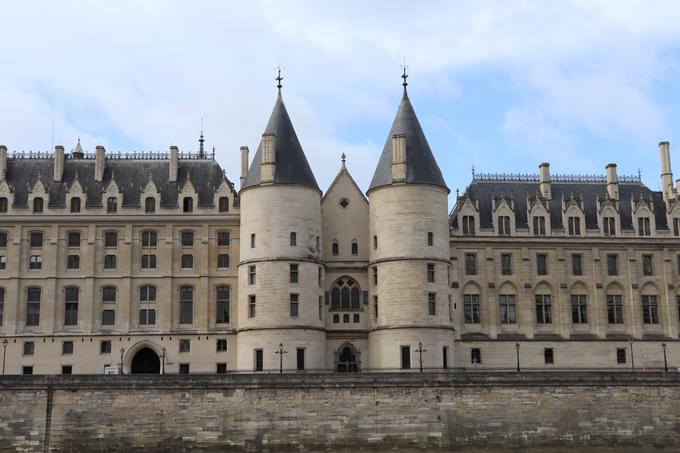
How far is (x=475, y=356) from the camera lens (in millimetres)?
69188

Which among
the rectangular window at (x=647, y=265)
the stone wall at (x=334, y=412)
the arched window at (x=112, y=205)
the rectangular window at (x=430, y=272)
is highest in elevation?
the arched window at (x=112, y=205)

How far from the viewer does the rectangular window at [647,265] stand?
72.4 meters

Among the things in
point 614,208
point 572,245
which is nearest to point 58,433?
point 572,245

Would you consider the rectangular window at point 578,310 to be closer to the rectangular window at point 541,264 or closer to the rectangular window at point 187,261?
the rectangular window at point 541,264

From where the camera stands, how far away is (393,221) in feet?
215

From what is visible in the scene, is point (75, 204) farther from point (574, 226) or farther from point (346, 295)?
point (574, 226)

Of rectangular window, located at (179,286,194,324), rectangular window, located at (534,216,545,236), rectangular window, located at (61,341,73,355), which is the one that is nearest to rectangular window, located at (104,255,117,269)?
rectangular window, located at (179,286,194,324)

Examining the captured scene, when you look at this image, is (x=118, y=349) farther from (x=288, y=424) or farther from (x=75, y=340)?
(x=288, y=424)

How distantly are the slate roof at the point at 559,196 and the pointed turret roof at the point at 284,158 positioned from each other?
13621 mm

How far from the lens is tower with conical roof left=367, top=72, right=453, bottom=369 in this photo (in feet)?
207

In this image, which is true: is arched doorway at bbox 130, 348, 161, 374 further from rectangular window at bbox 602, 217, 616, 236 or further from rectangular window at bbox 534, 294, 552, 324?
rectangular window at bbox 602, 217, 616, 236

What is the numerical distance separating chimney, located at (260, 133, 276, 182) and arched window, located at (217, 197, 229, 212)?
5.07 meters

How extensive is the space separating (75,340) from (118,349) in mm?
3209

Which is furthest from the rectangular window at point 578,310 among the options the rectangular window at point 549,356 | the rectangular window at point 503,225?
the rectangular window at point 503,225
